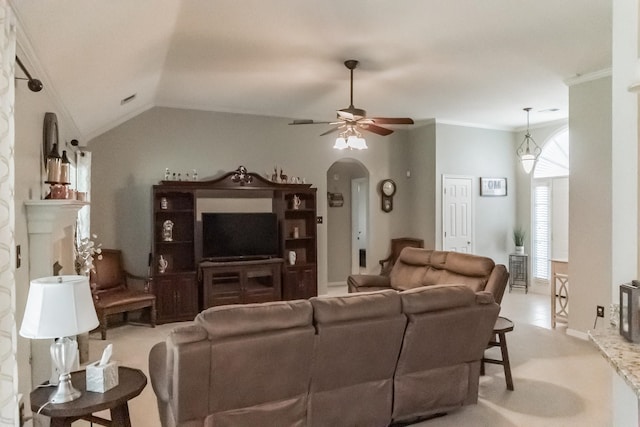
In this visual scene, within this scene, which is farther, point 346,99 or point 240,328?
point 346,99

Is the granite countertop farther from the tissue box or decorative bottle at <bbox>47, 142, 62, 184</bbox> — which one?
decorative bottle at <bbox>47, 142, 62, 184</bbox>

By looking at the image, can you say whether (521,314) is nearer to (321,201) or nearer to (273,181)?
(321,201)

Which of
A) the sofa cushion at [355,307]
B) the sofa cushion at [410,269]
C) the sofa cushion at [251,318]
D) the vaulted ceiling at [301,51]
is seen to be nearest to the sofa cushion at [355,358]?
the sofa cushion at [355,307]

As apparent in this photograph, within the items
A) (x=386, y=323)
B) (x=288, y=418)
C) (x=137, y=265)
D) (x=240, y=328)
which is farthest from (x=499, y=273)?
(x=137, y=265)

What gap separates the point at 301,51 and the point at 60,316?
3.17 m

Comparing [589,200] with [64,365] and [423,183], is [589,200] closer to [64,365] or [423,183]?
[423,183]

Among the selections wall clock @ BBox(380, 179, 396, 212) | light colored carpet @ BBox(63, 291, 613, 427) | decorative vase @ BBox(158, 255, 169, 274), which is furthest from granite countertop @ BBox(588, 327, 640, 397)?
wall clock @ BBox(380, 179, 396, 212)

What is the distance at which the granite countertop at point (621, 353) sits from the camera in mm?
1543

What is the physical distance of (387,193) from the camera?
786 cm

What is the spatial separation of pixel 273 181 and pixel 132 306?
2.66 m

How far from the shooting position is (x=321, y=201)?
7402 mm

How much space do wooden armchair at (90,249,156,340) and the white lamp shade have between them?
9.99 feet

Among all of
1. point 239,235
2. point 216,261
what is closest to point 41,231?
point 216,261

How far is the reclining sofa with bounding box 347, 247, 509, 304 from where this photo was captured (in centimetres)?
424
